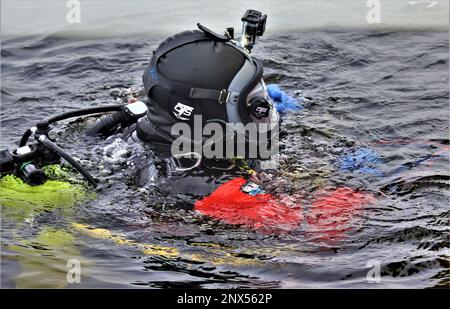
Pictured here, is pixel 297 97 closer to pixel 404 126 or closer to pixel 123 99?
pixel 404 126

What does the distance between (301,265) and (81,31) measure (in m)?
5.03

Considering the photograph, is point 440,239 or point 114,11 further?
point 114,11

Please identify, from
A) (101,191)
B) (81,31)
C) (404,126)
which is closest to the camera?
(101,191)

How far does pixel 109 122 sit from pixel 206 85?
1046mm

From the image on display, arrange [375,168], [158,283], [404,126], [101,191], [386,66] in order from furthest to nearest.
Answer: [386,66] < [404,126] < [375,168] < [101,191] < [158,283]

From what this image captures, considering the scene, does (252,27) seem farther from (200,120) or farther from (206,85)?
(200,120)

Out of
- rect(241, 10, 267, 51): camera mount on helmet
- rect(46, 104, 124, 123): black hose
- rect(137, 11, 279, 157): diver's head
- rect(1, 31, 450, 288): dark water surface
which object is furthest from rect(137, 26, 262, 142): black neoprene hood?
rect(46, 104, 124, 123): black hose

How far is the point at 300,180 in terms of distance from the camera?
160 inches

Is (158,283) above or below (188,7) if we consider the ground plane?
below

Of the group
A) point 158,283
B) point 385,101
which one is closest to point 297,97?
point 385,101

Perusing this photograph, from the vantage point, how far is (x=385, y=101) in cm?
563

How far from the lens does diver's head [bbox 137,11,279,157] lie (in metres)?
3.55

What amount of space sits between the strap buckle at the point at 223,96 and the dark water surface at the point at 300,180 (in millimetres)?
582

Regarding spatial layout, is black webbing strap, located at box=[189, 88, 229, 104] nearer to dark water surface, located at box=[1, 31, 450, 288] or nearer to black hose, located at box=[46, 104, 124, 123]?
dark water surface, located at box=[1, 31, 450, 288]
